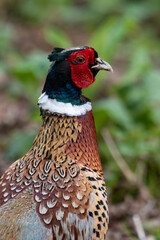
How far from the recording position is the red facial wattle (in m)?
3.08

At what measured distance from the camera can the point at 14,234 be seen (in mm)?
2805

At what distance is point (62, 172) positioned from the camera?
3074mm

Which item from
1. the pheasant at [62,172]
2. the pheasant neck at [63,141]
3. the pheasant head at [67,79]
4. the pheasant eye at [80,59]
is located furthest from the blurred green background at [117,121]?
the pheasant eye at [80,59]

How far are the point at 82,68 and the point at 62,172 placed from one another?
76 cm

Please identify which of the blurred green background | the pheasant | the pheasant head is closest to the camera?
the pheasant

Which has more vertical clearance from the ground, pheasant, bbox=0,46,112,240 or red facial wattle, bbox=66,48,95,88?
red facial wattle, bbox=66,48,95,88

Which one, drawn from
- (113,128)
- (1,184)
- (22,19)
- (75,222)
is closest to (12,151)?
(113,128)

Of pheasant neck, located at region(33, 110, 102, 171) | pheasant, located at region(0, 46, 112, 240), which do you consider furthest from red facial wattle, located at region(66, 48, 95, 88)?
pheasant neck, located at region(33, 110, 102, 171)

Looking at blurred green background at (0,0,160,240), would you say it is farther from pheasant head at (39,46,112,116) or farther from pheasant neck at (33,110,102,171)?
pheasant head at (39,46,112,116)

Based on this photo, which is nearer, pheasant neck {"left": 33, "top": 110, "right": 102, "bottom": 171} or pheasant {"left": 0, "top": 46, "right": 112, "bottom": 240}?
pheasant {"left": 0, "top": 46, "right": 112, "bottom": 240}

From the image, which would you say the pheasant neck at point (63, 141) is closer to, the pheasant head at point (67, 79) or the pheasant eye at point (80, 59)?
the pheasant head at point (67, 79)

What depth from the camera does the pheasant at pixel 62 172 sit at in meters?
2.95

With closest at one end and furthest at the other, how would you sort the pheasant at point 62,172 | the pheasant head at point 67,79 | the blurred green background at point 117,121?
the pheasant at point 62,172 → the pheasant head at point 67,79 → the blurred green background at point 117,121

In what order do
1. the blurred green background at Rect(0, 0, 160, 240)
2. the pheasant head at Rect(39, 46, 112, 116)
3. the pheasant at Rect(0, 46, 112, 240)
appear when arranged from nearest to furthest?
the pheasant at Rect(0, 46, 112, 240), the pheasant head at Rect(39, 46, 112, 116), the blurred green background at Rect(0, 0, 160, 240)
